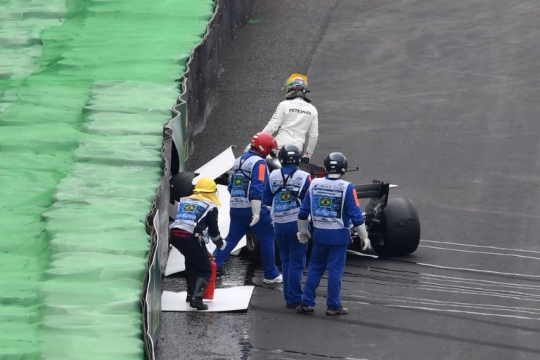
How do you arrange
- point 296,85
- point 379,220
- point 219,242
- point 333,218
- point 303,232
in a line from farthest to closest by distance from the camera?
point 296,85
point 379,220
point 219,242
point 303,232
point 333,218

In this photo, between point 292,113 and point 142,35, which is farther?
point 142,35

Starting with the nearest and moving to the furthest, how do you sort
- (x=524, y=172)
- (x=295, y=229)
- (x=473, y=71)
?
(x=295, y=229) → (x=524, y=172) → (x=473, y=71)

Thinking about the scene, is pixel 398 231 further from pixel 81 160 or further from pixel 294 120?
pixel 81 160

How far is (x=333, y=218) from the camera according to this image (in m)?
13.4

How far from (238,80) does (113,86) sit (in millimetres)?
5656

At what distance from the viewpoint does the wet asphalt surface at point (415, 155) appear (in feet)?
42.3

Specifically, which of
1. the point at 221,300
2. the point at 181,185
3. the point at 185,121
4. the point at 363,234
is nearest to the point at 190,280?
the point at 221,300

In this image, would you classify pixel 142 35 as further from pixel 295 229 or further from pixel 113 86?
pixel 295 229

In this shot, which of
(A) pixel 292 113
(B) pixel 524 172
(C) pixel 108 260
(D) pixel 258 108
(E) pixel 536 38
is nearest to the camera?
(C) pixel 108 260

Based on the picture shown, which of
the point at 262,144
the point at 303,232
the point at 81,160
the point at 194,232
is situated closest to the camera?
the point at 194,232

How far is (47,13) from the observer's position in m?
22.0

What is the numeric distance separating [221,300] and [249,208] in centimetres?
127

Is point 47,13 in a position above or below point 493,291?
above

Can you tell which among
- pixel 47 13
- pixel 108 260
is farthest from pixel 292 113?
pixel 47 13
